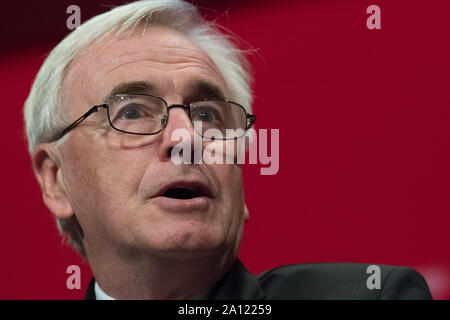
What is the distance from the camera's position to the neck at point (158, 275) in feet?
4.17

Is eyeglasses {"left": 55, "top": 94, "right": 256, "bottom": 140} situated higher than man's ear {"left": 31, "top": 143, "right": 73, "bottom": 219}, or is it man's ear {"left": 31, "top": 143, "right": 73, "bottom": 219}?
eyeglasses {"left": 55, "top": 94, "right": 256, "bottom": 140}

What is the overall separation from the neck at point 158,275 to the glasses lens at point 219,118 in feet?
0.94

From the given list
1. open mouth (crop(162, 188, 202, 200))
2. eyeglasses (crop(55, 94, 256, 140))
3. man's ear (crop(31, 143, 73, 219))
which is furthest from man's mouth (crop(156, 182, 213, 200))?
man's ear (crop(31, 143, 73, 219))

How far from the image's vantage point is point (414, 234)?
1.62m

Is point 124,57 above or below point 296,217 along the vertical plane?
above

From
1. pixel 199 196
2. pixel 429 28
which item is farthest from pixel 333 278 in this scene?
pixel 429 28

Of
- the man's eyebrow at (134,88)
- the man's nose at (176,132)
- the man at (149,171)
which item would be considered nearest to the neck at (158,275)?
the man at (149,171)

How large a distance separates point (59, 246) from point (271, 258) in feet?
2.42

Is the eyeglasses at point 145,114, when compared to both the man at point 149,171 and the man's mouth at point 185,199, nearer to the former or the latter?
the man at point 149,171

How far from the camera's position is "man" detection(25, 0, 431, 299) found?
124 cm

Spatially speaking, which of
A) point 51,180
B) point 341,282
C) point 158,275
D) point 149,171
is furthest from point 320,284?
point 51,180

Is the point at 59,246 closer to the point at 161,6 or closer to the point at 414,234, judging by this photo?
the point at 161,6

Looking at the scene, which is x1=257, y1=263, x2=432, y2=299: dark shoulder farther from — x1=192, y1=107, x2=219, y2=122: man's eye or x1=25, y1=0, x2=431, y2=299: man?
x1=192, y1=107, x2=219, y2=122: man's eye
